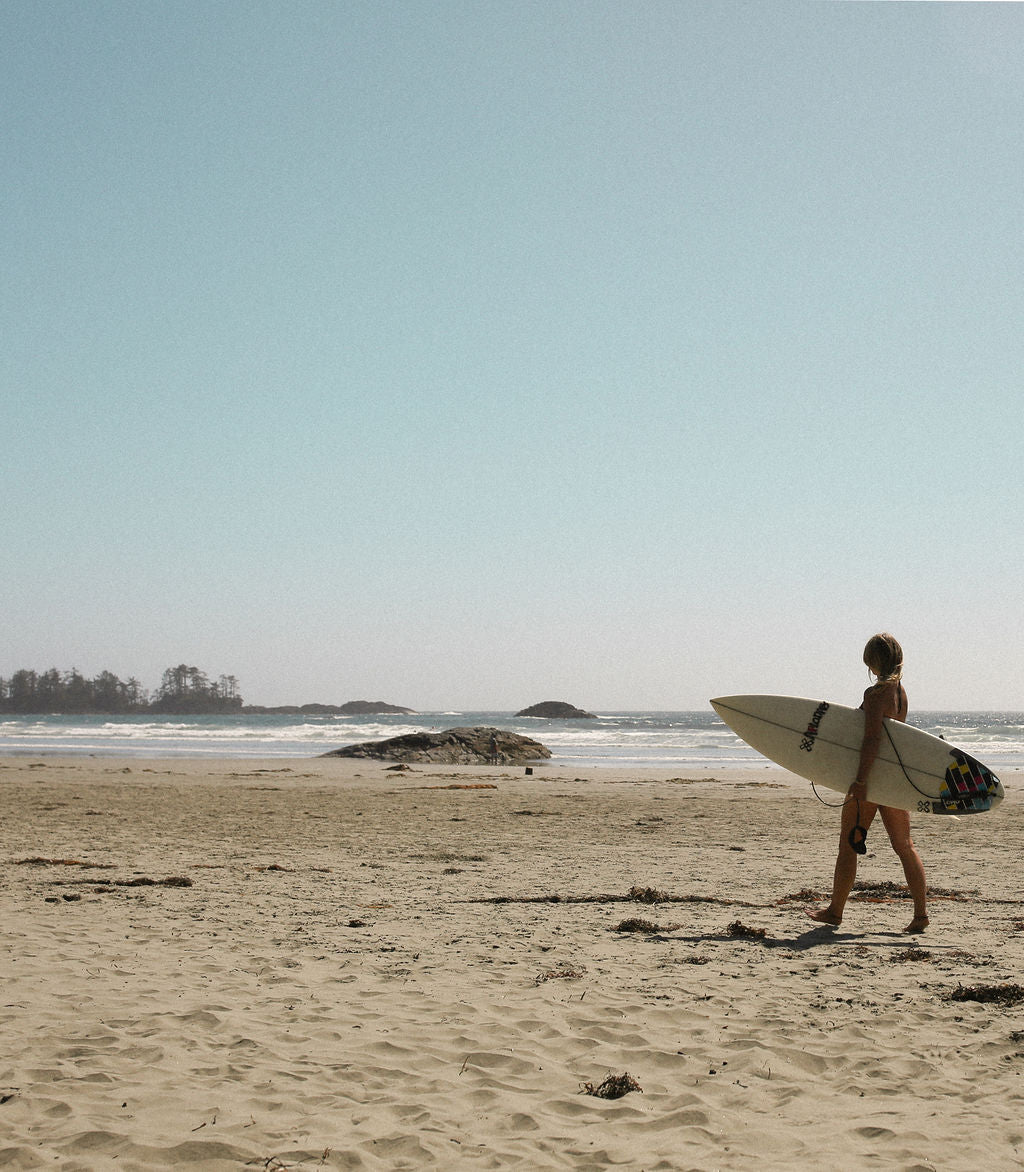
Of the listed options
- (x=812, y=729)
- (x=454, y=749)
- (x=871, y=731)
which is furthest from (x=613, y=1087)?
(x=454, y=749)

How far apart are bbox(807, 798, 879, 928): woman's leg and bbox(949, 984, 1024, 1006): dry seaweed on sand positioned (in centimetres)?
137

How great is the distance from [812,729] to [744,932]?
1.69m

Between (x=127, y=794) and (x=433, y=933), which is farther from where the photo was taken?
(x=127, y=794)

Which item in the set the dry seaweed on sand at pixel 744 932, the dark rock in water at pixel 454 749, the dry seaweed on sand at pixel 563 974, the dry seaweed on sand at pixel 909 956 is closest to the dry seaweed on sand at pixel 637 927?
the dry seaweed on sand at pixel 744 932

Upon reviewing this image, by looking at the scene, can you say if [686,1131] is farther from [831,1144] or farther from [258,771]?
[258,771]

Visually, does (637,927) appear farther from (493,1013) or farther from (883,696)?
(883,696)

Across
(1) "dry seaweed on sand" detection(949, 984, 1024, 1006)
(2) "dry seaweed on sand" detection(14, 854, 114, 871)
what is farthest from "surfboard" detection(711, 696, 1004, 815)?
(2) "dry seaweed on sand" detection(14, 854, 114, 871)

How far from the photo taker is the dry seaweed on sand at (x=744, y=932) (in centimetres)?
583

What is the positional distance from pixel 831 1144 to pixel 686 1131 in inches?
18.2

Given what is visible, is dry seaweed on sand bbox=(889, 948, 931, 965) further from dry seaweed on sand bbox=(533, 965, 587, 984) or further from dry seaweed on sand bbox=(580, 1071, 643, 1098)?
dry seaweed on sand bbox=(580, 1071, 643, 1098)

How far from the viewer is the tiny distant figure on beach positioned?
5.91 metres

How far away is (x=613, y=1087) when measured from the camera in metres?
3.53

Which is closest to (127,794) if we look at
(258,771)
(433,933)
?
(258,771)

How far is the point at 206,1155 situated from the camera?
2984 mm
